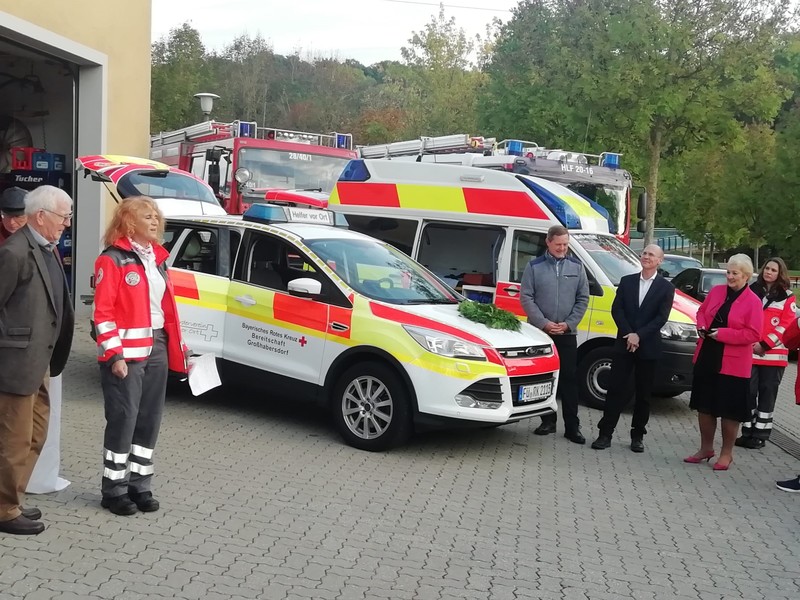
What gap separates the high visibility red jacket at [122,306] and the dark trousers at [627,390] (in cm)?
440

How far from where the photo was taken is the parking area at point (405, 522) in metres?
4.62

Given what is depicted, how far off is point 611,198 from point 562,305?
24.0ft

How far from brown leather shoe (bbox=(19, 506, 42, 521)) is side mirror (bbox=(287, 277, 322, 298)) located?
2.91 meters

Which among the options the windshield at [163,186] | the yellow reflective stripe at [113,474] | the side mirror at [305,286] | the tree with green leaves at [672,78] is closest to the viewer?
the yellow reflective stripe at [113,474]

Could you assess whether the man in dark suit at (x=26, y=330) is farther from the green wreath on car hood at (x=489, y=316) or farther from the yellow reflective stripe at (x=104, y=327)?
the green wreath on car hood at (x=489, y=316)

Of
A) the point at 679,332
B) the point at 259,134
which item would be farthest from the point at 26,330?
the point at 259,134

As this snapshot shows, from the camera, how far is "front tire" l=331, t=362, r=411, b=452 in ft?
23.2

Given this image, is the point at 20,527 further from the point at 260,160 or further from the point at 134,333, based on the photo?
the point at 260,160

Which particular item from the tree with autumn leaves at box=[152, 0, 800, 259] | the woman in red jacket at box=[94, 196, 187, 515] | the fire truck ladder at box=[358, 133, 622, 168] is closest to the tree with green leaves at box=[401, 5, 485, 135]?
the tree with autumn leaves at box=[152, 0, 800, 259]

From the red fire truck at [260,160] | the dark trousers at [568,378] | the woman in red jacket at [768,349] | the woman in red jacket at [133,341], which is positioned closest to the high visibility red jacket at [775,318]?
the woman in red jacket at [768,349]

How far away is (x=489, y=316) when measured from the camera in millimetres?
7531

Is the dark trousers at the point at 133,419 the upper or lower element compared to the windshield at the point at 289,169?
lower

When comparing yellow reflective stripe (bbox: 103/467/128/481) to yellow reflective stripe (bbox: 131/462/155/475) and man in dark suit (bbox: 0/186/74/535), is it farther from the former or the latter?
man in dark suit (bbox: 0/186/74/535)

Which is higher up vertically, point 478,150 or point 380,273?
point 478,150
